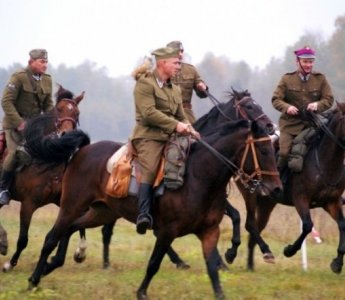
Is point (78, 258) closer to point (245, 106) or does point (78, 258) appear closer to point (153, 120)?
point (245, 106)

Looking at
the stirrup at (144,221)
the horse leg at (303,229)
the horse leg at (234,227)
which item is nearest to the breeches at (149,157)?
the stirrup at (144,221)

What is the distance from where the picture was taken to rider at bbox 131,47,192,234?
30.7 ft

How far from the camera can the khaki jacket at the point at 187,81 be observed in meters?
13.3

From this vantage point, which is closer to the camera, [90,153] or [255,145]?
[255,145]

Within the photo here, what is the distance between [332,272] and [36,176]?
479 centimetres

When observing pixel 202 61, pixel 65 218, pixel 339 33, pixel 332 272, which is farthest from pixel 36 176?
pixel 202 61

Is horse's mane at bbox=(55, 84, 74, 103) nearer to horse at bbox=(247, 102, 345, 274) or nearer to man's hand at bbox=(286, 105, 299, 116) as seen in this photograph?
man's hand at bbox=(286, 105, 299, 116)

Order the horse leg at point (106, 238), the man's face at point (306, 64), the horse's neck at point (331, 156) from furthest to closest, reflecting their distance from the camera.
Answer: the horse leg at point (106, 238) < the man's face at point (306, 64) < the horse's neck at point (331, 156)

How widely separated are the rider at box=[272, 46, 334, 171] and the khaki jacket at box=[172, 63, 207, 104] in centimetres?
131

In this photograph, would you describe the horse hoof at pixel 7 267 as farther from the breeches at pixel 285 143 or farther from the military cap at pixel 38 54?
the breeches at pixel 285 143

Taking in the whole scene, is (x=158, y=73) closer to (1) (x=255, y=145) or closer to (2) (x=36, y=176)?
(1) (x=255, y=145)

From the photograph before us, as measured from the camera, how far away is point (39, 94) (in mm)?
13156

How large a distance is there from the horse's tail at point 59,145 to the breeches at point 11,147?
1.23 meters

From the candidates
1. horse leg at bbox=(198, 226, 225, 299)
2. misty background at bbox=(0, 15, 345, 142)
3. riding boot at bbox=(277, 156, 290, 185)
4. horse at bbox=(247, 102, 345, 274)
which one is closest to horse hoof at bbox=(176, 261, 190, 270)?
horse at bbox=(247, 102, 345, 274)
